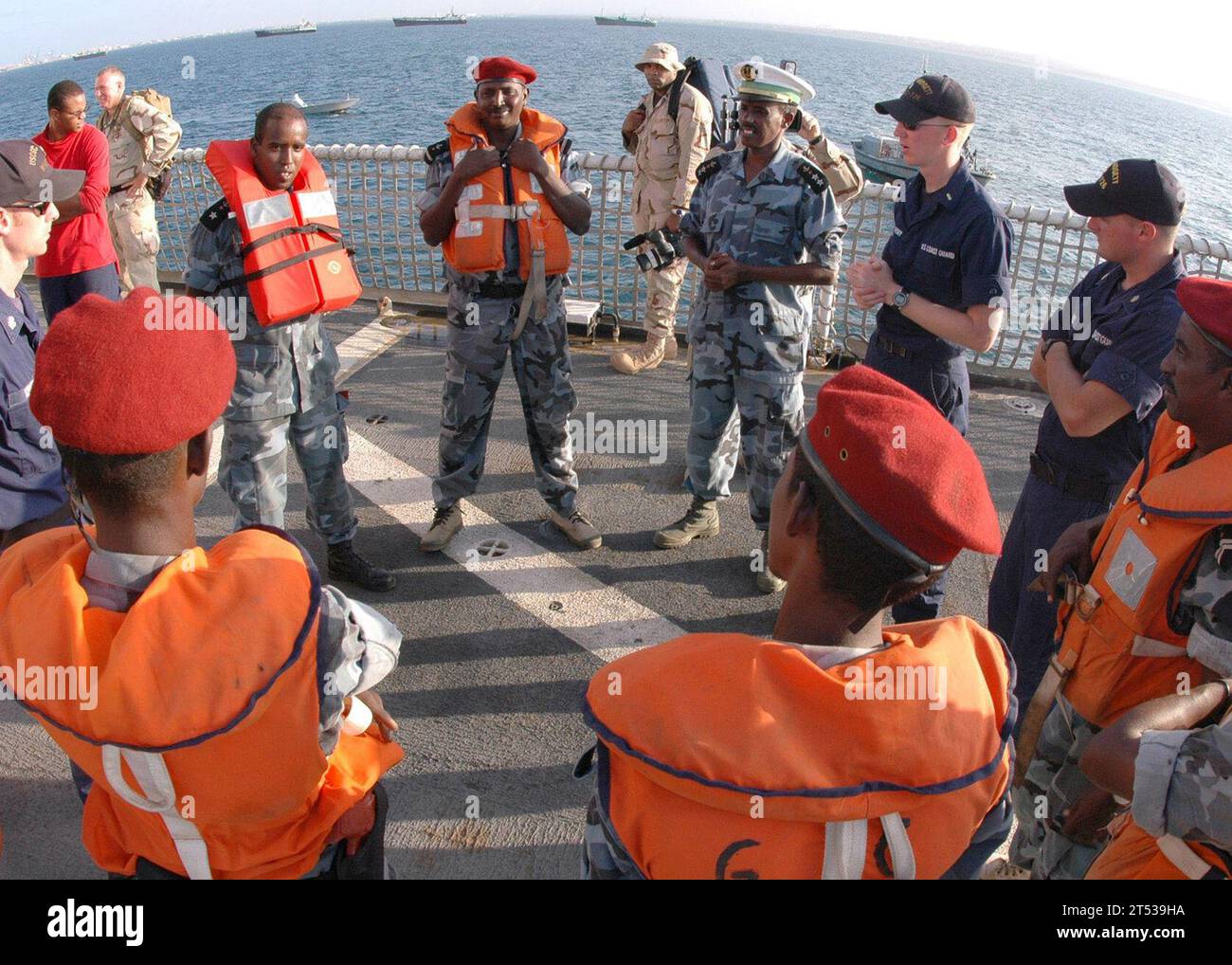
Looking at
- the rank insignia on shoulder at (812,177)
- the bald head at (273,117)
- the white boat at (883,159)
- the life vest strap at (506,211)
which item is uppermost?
the white boat at (883,159)

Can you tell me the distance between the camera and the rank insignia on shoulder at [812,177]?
14.0 feet

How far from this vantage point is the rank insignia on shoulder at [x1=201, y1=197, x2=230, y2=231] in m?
3.82

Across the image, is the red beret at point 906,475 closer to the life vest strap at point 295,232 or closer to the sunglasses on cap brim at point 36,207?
the life vest strap at point 295,232

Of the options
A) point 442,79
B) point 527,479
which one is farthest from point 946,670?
point 442,79

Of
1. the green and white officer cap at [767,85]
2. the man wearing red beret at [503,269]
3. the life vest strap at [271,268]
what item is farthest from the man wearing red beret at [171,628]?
the green and white officer cap at [767,85]

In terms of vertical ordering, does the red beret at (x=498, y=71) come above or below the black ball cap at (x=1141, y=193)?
above

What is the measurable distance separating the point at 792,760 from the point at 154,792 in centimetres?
113

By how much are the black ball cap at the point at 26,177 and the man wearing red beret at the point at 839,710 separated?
3139 mm

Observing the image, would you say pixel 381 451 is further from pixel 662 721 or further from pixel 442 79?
pixel 442 79

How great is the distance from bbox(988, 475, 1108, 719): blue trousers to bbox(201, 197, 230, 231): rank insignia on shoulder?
11.2ft

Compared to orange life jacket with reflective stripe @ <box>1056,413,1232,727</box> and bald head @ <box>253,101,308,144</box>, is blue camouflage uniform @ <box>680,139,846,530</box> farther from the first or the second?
orange life jacket with reflective stripe @ <box>1056,413,1232,727</box>

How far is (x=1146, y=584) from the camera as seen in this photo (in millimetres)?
2188

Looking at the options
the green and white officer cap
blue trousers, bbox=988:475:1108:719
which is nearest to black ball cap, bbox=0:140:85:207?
the green and white officer cap
